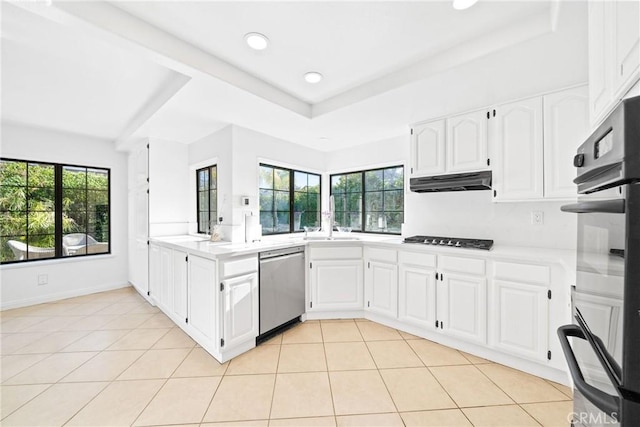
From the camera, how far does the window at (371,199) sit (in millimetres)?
3568

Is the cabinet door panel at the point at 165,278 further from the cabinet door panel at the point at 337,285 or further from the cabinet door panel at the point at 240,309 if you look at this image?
the cabinet door panel at the point at 337,285

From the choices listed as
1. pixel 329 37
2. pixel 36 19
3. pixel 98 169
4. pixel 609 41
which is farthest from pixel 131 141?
pixel 609 41

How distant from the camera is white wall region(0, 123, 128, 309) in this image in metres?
3.43

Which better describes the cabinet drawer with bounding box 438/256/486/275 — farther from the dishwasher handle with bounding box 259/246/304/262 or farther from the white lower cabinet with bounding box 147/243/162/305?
the white lower cabinet with bounding box 147/243/162/305

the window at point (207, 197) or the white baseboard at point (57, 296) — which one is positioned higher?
the window at point (207, 197)

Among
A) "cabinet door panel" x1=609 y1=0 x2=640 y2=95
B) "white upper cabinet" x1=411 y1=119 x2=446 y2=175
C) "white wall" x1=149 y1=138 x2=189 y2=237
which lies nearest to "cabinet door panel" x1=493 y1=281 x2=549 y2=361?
"white upper cabinet" x1=411 y1=119 x2=446 y2=175

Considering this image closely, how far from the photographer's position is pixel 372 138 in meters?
3.56

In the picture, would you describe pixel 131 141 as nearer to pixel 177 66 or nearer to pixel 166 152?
pixel 166 152

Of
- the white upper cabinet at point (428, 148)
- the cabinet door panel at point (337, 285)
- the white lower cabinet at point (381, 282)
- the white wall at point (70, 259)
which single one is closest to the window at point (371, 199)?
the white upper cabinet at point (428, 148)

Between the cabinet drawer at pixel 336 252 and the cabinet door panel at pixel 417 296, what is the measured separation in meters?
0.55

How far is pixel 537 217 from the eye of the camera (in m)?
2.40

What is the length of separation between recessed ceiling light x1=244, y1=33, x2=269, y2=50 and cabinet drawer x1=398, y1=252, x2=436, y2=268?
2.24 m

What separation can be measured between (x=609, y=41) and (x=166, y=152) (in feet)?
14.0

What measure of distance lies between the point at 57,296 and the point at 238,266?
3.49 metres
